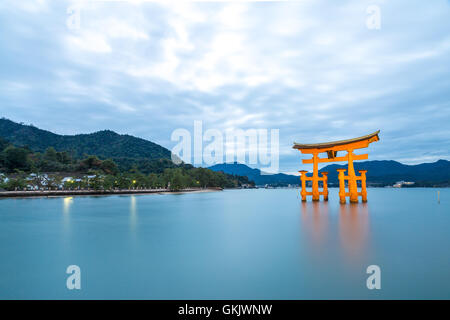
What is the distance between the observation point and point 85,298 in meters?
5.73

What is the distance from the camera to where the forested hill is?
124 metres

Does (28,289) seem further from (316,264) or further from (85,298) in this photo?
(316,264)

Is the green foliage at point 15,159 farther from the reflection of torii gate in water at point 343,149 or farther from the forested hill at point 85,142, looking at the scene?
the reflection of torii gate in water at point 343,149

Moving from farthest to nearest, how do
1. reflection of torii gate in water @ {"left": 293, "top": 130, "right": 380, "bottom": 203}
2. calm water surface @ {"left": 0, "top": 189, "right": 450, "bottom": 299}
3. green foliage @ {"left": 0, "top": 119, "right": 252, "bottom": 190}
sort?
green foliage @ {"left": 0, "top": 119, "right": 252, "bottom": 190} < reflection of torii gate in water @ {"left": 293, "top": 130, "right": 380, "bottom": 203} < calm water surface @ {"left": 0, "top": 189, "right": 450, "bottom": 299}

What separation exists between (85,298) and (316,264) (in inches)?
245

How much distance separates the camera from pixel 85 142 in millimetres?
133125

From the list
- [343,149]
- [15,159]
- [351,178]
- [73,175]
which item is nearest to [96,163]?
[73,175]

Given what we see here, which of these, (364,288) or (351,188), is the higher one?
(351,188)

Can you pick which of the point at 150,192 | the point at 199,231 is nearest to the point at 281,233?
the point at 199,231

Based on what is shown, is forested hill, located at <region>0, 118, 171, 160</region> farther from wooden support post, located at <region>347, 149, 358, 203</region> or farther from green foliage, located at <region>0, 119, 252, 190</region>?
wooden support post, located at <region>347, 149, 358, 203</region>

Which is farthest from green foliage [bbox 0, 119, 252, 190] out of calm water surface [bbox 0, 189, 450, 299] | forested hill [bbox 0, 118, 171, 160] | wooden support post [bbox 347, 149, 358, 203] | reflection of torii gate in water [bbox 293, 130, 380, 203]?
wooden support post [bbox 347, 149, 358, 203]

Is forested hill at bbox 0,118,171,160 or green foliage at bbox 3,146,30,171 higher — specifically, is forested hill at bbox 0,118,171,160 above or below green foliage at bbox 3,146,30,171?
above

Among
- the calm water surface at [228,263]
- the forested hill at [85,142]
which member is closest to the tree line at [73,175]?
the forested hill at [85,142]

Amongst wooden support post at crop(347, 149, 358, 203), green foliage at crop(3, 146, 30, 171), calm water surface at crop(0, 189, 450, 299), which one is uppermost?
green foliage at crop(3, 146, 30, 171)
